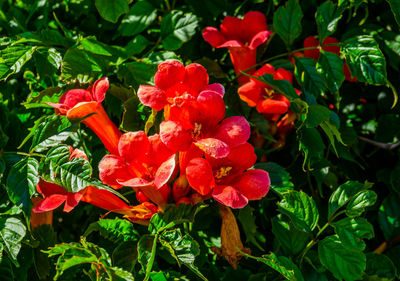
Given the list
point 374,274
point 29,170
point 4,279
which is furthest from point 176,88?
point 374,274

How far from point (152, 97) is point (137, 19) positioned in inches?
22.7

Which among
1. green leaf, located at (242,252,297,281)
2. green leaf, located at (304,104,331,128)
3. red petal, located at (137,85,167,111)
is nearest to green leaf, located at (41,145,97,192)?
red petal, located at (137,85,167,111)

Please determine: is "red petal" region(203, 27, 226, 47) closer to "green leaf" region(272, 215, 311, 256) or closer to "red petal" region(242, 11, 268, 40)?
"red petal" region(242, 11, 268, 40)

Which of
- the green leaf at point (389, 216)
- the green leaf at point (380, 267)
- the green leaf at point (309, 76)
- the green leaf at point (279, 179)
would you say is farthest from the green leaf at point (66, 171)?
the green leaf at point (389, 216)

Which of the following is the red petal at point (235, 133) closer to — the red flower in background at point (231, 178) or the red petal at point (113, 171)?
the red flower in background at point (231, 178)

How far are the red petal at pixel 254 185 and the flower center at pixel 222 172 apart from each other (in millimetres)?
57

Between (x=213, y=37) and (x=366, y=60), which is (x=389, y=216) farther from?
(x=213, y=37)

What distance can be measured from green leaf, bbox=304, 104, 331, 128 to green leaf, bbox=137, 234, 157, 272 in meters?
0.62

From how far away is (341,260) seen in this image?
53.8 inches

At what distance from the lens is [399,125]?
1.93m

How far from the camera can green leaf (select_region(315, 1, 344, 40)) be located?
159cm

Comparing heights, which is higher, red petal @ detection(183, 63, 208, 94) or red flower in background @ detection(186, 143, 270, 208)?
red petal @ detection(183, 63, 208, 94)

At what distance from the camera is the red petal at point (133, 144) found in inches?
49.8

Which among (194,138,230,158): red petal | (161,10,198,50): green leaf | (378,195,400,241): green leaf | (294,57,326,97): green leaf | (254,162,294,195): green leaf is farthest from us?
(378,195,400,241): green leaf
